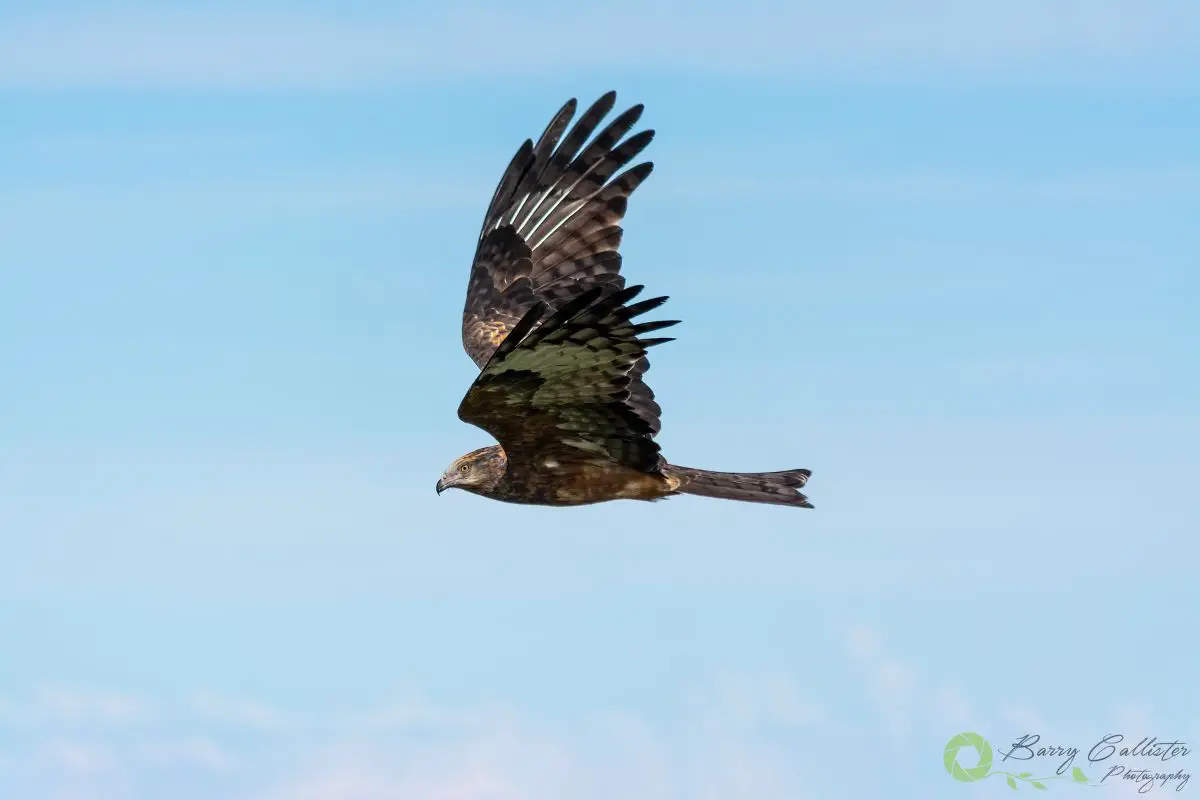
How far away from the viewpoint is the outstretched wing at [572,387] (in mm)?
10398

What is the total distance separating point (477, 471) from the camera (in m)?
12.4

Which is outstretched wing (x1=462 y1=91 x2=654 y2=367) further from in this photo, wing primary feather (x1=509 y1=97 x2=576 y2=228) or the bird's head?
the bird's head

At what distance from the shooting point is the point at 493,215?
48.9 ft

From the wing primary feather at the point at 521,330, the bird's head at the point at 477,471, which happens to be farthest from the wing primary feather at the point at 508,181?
the wing primary feather at the point at 521,330

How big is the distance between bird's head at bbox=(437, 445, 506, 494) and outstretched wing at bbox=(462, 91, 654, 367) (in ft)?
6.23

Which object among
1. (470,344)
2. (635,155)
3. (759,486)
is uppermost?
(635,155)

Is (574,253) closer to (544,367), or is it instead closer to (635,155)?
(635,155)

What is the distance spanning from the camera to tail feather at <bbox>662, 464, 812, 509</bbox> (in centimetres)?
1245

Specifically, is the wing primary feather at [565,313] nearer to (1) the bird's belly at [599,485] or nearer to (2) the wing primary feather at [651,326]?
(2) the wing primary feather at [651,326]

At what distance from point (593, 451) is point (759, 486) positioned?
148cm

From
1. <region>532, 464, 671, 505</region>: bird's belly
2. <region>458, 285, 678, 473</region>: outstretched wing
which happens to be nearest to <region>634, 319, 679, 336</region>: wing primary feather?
<region>458, 285, 678, 473</region>: outstretched wing

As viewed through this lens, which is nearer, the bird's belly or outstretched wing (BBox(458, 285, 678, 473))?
outstretched wing (BBox(458, 285, 678, 473))

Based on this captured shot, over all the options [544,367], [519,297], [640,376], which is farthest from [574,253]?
[544,367]

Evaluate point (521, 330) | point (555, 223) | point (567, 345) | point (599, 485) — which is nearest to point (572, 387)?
point (567, 345)
